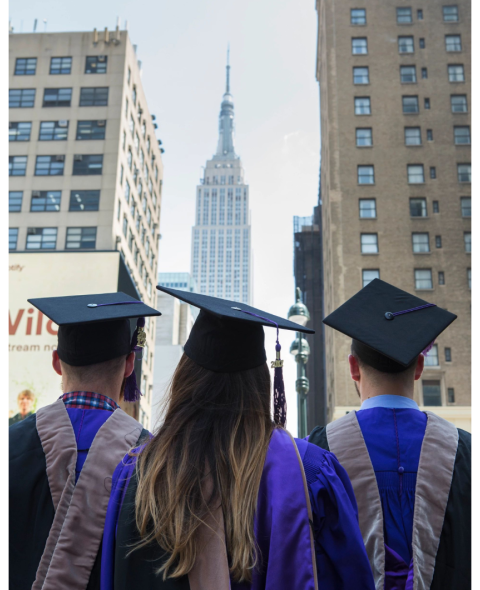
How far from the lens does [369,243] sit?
43938 mm

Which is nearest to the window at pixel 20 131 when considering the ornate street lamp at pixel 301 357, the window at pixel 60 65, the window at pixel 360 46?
the window at pixel 60 65

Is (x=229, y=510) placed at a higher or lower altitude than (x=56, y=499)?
higher

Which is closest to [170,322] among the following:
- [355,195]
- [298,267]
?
[298,267]

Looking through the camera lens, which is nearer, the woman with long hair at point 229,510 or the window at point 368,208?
the woman with long hair at point 229,510

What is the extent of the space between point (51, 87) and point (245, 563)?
5416cm

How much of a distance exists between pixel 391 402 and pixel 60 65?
54.5 meters

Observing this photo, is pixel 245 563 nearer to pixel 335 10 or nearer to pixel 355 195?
pixel 355 195

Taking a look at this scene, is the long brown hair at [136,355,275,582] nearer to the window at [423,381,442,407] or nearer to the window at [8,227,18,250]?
the window at [423,381,442,407]

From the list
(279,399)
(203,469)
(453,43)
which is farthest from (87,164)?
(203,469)

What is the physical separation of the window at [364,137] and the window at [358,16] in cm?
842

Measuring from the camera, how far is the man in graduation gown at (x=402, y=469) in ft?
10.8

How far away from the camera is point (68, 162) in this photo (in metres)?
49.7

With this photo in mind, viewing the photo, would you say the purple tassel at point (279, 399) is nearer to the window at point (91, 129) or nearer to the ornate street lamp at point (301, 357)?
the ornate street lamp at point (301, 357)

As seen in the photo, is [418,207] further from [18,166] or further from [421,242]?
[18,166]
